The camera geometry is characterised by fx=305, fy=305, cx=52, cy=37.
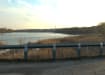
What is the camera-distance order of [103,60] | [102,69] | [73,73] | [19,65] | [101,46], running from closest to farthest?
[73,73], [102,69], [19,65], [103,60], [101,46]

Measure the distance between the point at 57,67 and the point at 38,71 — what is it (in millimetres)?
1427

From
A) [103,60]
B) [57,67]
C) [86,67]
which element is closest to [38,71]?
[57,67]

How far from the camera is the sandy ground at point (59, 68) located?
13.4 meters

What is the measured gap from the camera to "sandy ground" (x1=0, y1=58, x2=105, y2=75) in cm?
1338

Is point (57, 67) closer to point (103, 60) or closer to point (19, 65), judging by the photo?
point (19, 65)

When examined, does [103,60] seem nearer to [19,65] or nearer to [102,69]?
[102,69]

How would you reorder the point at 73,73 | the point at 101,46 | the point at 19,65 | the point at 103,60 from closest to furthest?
the point at 73,73
the point at 19,65
the point at 103,60
the point at 101,46

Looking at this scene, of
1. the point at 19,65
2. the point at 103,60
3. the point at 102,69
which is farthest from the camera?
the point at 103,60

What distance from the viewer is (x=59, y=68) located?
14.7m

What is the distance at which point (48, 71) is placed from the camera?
545 inches

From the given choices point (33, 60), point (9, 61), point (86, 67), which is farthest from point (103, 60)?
point (9, 61)

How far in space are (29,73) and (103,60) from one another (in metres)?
5.53

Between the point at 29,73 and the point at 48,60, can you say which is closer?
the point at 29,73

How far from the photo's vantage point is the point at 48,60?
17.6m
